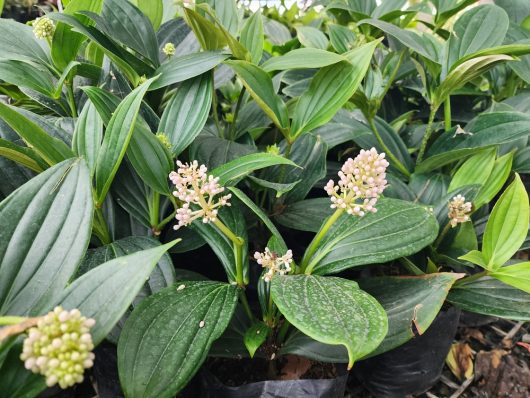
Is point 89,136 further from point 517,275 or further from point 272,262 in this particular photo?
point 517,275

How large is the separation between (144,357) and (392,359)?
56 centimetres

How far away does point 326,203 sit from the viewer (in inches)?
34.5

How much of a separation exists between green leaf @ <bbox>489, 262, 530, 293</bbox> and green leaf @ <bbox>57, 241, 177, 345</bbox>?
0.53 m

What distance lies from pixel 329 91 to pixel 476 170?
35 centimetres

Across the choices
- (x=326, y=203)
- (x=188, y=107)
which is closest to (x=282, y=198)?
(x=326, y=203)

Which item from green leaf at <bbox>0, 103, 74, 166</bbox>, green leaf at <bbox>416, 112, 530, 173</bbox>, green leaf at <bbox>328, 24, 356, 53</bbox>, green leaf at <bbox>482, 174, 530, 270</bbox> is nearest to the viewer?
green leaf at <bbox>0, 103, 74, 166</bbox>

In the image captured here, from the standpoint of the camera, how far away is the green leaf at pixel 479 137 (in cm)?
89

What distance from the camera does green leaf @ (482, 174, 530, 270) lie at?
687mm

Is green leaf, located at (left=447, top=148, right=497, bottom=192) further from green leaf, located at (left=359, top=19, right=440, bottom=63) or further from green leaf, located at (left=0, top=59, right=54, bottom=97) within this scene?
green leaf, located at (left=0, top=59, right=54, bottom=97)

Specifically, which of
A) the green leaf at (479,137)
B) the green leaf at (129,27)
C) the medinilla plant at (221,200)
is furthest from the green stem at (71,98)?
the green leaf at (479,137)

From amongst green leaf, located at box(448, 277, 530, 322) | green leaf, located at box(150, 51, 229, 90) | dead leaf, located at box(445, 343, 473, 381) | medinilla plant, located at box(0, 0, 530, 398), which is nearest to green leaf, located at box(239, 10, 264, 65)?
medinilla plant, located at box(0, 0, 530, 398)

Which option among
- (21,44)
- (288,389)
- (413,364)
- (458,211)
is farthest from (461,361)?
(21,44)

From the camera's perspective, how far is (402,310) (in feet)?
2.18

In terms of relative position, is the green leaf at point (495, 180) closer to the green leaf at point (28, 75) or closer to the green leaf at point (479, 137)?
the green leaf at point (479, 137)
